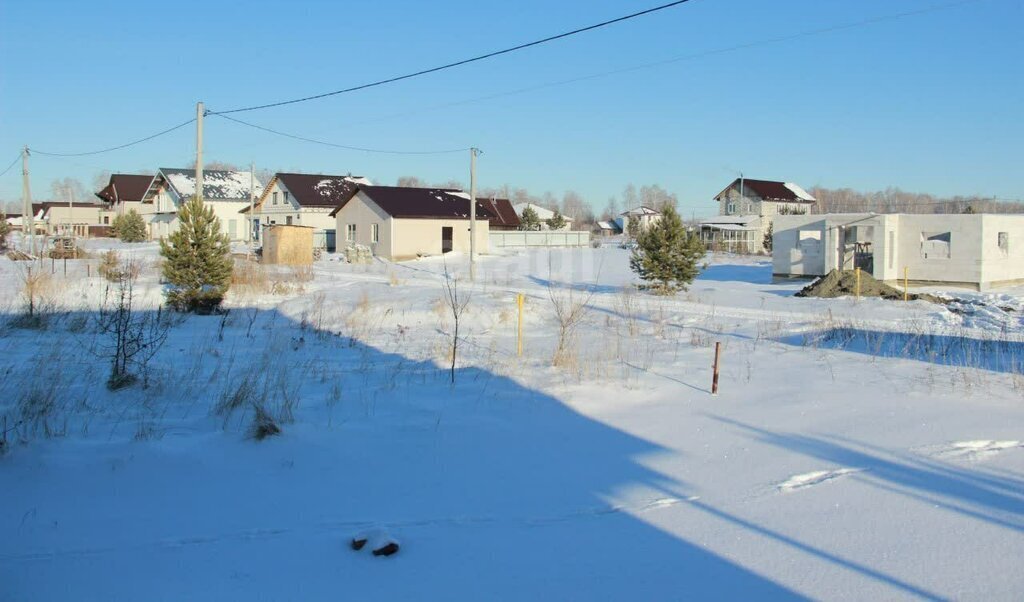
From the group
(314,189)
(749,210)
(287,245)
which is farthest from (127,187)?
(749,210)

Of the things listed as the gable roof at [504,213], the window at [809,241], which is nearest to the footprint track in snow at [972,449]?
the window at [809,241]

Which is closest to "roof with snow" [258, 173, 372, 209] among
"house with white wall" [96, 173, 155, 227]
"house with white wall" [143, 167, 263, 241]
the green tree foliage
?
"house with white wall" [143, 167, 263, 241]

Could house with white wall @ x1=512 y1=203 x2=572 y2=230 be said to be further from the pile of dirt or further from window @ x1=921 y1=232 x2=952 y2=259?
the pile of dirt

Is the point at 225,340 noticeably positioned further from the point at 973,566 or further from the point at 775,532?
the point at 973,566

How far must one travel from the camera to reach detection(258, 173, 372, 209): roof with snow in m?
53.8

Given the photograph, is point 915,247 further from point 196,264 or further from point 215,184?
point 215,184

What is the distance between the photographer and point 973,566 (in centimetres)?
439

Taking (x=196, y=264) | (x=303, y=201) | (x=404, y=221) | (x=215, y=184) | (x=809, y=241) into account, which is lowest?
(x=196, y=264)

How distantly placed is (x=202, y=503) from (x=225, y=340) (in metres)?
8.18

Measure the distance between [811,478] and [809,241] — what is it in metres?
28.8

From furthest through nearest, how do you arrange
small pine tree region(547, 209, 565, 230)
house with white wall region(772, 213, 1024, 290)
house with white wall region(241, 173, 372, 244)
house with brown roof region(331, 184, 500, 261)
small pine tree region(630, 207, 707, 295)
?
small pine tree region(547, 209, 565, 230) < house with white wall region(241, 173, 372, 244) < house with brown roof region(331, 184, 500, 261) < house with white wall region(772, 213, 1024, 290) < small pine tree region(630, 207, 707, 295)

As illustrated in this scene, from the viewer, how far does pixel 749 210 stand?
264 ft

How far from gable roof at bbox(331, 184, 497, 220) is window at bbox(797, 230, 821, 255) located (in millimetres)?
20495

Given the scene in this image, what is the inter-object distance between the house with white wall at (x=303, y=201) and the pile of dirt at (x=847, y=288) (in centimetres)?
3380
